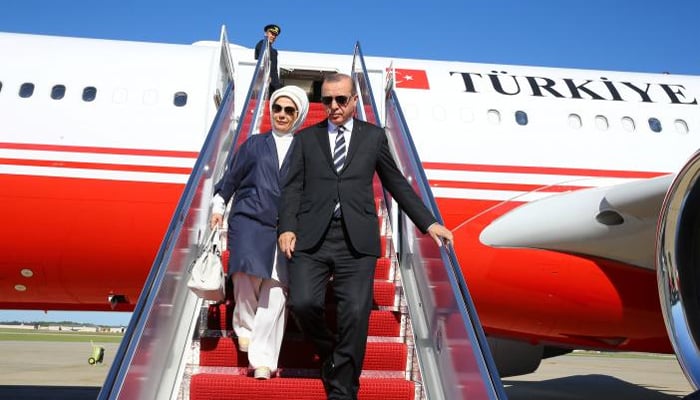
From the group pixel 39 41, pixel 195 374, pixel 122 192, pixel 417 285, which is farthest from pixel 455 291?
pixel 39 41

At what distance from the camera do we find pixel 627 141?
7602 millimetres

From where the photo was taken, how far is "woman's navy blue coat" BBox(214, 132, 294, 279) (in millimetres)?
3547

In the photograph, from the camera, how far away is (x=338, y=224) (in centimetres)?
347

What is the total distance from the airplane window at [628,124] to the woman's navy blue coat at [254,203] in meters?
5.00

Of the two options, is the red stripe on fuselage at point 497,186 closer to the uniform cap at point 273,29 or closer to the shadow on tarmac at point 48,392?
the uniform cap at point 273,29

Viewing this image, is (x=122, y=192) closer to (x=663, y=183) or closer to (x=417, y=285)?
(x=417, y=285)

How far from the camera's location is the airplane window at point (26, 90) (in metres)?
6.78

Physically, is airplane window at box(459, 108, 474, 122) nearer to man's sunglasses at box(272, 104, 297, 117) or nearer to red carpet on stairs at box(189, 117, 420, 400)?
red carpet on stairs at box(189, 117, 420, 400)

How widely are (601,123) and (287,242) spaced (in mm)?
5275

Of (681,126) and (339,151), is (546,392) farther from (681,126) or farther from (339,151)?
(339,151)

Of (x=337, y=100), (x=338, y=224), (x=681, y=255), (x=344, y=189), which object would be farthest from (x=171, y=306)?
(x=681, y=255)

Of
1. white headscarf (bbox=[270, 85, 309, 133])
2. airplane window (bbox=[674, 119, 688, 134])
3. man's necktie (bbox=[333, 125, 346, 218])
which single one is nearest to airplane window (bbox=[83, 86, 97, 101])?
white headscarf (bbox=[270, 85, 309, 133])

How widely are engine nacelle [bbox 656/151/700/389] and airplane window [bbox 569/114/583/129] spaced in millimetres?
4323

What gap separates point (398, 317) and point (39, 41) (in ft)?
17.0
